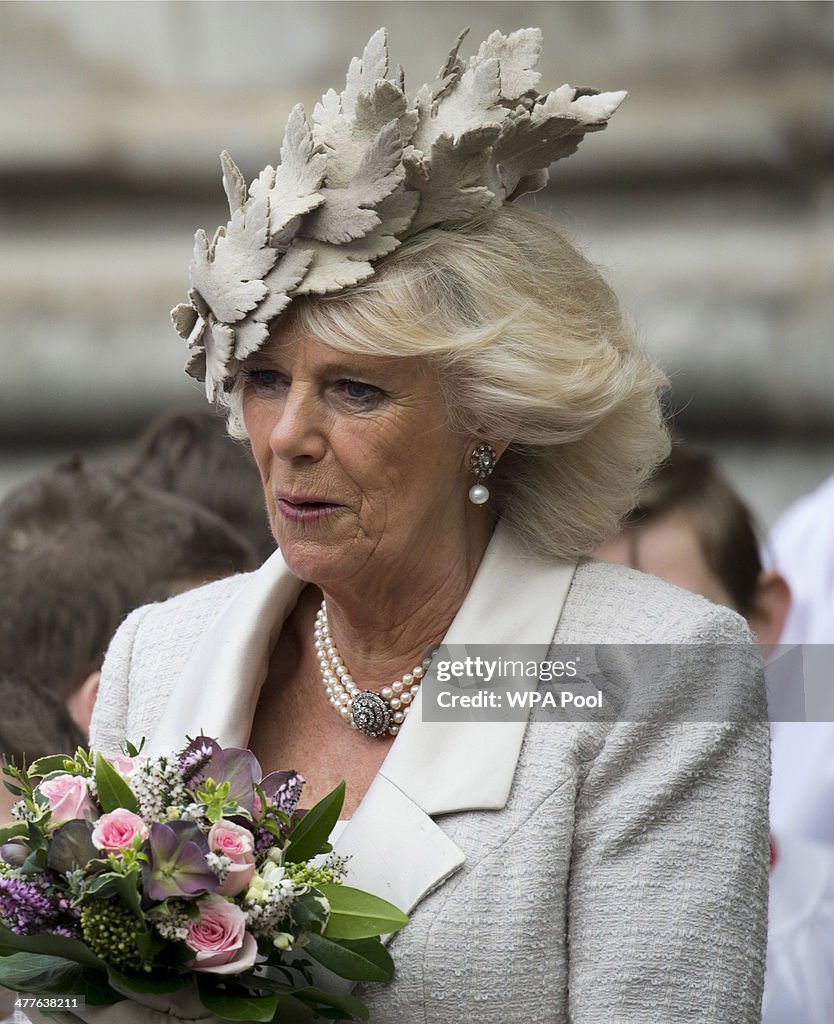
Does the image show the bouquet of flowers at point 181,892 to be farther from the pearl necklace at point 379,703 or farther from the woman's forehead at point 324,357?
the woman's forehead at point 324,357

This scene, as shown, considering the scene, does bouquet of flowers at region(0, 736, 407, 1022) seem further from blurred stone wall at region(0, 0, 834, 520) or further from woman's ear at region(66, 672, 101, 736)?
blurred stone wall at region(0, 0, 834, 520)

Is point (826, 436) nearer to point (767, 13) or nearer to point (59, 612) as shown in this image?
point (767, 13)

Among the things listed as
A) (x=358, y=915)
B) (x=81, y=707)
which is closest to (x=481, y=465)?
(x=358, y=915)

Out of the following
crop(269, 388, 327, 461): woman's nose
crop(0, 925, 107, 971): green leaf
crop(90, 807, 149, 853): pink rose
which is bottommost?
crop(0, 925, 107, 971): green leaf

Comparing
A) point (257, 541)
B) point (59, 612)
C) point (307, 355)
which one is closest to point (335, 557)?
point (307, 355)

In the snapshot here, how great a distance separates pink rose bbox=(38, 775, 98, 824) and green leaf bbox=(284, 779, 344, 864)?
0.24m

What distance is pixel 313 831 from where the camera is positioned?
1.86 meters

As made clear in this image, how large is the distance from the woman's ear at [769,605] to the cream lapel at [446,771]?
203cm

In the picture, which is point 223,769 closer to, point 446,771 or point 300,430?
point 446,771

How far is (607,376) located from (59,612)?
181cm

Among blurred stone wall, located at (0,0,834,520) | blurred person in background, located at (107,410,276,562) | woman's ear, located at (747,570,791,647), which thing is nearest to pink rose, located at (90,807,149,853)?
blurred person in background, located at (107,410,276,562)

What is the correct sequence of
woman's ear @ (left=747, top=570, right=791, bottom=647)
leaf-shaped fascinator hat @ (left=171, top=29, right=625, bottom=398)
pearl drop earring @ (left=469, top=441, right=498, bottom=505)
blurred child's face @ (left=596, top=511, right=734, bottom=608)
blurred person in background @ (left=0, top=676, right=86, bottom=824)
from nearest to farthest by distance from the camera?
leaf-shaped fascinator hat @ (left=171, top=29, right=625, bottom=398), pearl drop earring @ (left=469, top=441, right=498, bottom=505), blurred person in background @ (left=0, top=676, right=86, bottom=824), blurred child's face @ (left=596, top=511, right=734, bottom=608), woman's ear @ (left=747, top=570, right=791, bottom=647)

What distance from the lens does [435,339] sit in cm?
204

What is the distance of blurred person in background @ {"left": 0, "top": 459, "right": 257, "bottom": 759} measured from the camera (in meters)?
3.44
